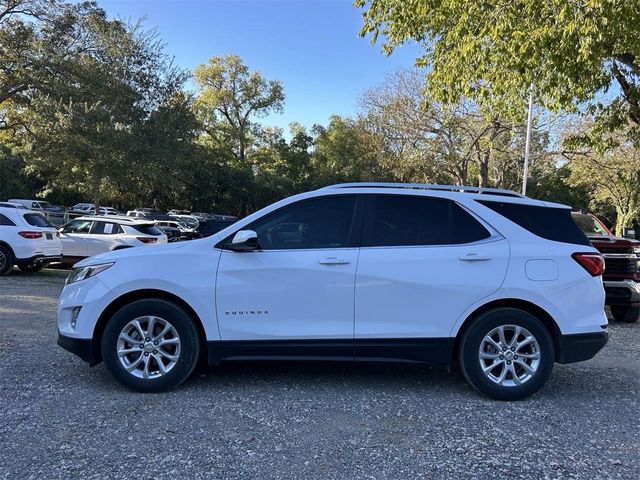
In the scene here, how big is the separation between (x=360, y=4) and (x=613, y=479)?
33.6 ft

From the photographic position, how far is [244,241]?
438cm

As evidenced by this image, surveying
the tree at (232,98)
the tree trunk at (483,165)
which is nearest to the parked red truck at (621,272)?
the tree trunk at (483,165)

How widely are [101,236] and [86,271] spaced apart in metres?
9.85

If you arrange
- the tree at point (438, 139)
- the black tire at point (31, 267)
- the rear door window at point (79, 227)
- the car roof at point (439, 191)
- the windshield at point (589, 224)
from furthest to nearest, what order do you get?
the tree at point (438, 139) < the rear door window at point (79, 227) < the black tire at point (31, 267) < the windshield at point (589, 224) < the car roof at point (439, 191)

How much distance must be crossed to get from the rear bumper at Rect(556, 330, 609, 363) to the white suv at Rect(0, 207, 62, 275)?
11.6 m

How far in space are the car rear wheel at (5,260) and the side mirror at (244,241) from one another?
32.4ft

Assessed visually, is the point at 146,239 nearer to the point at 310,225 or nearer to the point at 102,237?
the point at 102,237

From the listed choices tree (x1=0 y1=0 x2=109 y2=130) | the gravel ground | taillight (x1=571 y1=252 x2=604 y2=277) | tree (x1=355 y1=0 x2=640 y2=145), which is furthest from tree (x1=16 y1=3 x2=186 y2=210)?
taillight (x1=571 y1=252 x2=604 y2=277)

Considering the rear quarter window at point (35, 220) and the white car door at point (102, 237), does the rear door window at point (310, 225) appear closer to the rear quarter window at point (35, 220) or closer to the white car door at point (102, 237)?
the rear quarter window at point (35, 220)

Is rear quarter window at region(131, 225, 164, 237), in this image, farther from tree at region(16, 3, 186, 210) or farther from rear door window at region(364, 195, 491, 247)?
rear door window at region(364, 195, 491, 247)

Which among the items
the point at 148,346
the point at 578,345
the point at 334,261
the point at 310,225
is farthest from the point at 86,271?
the point at 578,345

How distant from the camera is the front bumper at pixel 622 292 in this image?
7941 millimetres

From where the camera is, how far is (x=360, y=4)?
11078 mm

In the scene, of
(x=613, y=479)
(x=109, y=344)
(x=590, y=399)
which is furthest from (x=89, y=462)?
(x=590, y=399)
